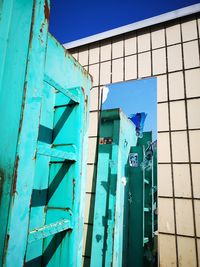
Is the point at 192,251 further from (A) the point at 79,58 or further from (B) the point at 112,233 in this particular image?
(A) the point at 79,58

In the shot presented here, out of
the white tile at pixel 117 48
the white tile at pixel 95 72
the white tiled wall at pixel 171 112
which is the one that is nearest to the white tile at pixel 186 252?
the white tiled wall at pixel 171 112

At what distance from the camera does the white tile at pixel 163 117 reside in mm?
1789

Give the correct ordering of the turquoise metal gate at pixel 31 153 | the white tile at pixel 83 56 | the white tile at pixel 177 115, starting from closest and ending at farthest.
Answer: the turquoise metal gate at pixel 31 153, the white tile at pixel 177 115, the white tile at pixel 83 56

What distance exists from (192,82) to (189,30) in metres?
0.50

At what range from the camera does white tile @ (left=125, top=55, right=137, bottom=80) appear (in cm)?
204

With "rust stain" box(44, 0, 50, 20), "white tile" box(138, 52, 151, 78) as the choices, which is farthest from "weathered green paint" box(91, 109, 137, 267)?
"rust stain" box(44, 0, 50, 20)

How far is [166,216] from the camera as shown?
5.33 feet

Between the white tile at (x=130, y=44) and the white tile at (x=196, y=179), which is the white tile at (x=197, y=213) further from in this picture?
the white tile at (x=130, y=44)

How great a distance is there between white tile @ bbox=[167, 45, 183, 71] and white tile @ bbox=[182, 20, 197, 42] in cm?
11

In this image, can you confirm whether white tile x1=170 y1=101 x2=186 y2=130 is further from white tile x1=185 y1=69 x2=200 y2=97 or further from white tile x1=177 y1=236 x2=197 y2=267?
white tile x1=177 y1=236 x2=197 y2=267

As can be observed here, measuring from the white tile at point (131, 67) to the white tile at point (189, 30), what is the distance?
49 cm

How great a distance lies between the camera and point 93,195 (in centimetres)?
200

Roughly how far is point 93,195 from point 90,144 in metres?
0.51

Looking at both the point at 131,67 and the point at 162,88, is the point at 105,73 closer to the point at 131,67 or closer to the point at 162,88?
the point at 131,67
